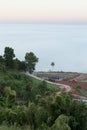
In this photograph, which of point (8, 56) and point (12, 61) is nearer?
point (8, 56)

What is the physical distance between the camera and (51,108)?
11.4 meters

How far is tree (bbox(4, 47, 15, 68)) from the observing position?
3147 cm

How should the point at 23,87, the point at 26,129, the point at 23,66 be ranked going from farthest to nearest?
the point at 23,66 < the point at 23,87 < the point at 26,129

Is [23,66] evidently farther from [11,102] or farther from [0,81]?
[11,102]

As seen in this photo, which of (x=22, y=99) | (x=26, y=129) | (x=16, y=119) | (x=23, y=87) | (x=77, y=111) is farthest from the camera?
(x=23, y=87)

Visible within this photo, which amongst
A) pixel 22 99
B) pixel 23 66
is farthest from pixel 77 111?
pixel 23 66

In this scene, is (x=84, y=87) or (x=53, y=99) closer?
(x=53, y=99)

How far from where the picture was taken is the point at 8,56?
31.7 meters

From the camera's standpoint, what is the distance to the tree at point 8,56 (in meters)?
31.5

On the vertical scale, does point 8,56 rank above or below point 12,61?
above

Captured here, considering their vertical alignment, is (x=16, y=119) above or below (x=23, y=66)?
below

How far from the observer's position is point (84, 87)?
37.7m

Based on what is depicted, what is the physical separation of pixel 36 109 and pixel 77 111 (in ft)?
3.43

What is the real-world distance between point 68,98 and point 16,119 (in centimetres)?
140
